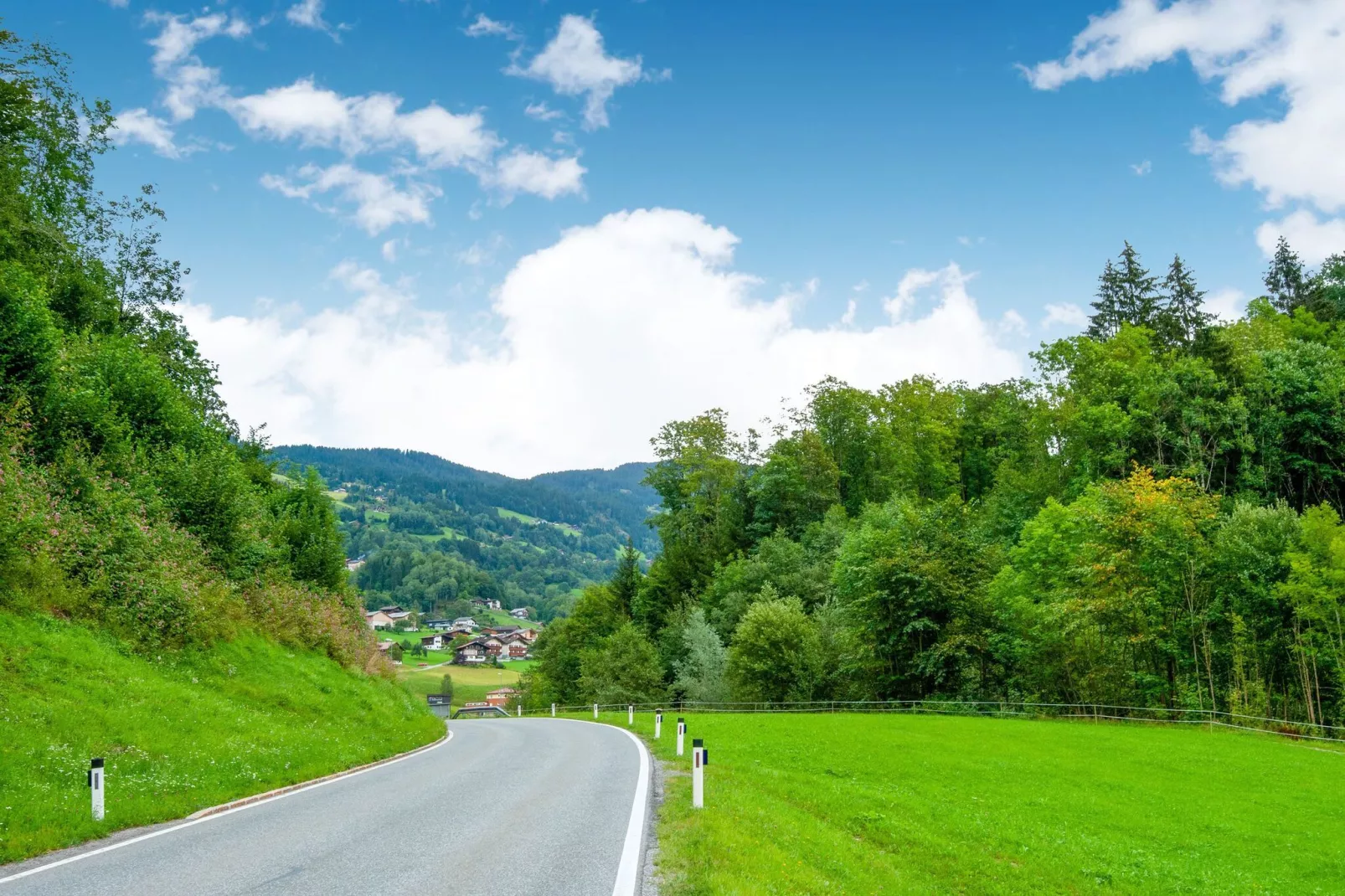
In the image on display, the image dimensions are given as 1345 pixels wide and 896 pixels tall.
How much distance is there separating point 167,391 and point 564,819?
26.4 m

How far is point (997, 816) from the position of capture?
1633 cm

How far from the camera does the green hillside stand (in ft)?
39.7

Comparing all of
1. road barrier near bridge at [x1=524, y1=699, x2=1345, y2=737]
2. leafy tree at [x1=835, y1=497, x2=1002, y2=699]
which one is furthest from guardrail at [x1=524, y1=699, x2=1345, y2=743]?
leafy tree at [x1=835, y1=497, x2=1002, y2=699]

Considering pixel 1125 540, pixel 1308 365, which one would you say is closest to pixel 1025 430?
pixel 1308 365

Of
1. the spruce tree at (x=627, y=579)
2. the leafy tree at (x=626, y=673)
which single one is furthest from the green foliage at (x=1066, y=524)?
the spruce tree at (x=627, y=579)

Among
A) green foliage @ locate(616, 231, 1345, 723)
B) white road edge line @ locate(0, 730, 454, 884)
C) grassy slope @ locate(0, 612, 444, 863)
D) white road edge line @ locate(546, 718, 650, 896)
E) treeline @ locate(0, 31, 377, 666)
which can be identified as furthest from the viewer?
green foliage @ locate(616, 231, 1345, 723)

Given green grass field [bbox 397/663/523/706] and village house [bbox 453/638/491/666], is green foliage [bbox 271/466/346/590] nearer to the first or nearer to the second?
green grass field [bbox 397/663/523/706]

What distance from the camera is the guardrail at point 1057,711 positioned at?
34.5 m

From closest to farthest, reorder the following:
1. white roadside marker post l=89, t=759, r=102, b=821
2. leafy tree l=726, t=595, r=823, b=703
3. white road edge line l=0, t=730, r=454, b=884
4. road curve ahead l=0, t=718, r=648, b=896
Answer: road curve ahead l=0, t=718, r=648, b=896 → white road edge line l=0, t=730, r=454, b=884 → white roadside marker post l=89, t=759, r=102, b=821 → leafy tree l=726, t=595, r=823, b=703

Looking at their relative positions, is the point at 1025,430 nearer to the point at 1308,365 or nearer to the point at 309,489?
the point at 1308,365

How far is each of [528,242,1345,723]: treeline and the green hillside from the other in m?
29.4

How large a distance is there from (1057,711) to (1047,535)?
1103 centimetres

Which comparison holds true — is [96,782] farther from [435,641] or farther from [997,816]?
[435,641]

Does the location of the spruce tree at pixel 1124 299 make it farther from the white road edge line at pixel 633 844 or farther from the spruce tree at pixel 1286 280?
the white road edge line at pixel 633 844
